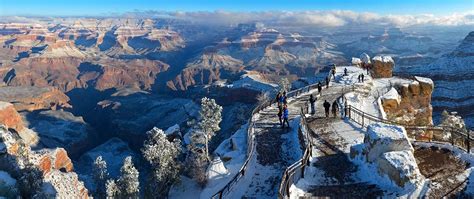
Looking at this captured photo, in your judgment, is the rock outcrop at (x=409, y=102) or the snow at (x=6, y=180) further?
the rock outcrop at (x=409, y=102)

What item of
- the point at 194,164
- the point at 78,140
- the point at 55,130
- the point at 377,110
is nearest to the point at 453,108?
the point at 377,110

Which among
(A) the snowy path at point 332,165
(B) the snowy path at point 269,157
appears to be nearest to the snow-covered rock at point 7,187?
(B) the snowy path at point 269,157

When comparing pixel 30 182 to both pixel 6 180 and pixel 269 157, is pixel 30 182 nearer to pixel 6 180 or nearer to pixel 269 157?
pixel 6 180

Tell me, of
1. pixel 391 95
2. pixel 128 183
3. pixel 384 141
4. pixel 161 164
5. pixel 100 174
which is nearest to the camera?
pixel 384 141

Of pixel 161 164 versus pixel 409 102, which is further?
pixel 409 102

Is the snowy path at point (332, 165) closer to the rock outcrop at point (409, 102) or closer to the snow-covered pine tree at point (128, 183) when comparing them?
the rock outcrop at point (409, 102)

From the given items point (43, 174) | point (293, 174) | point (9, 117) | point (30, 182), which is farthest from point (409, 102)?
point (9, 117)

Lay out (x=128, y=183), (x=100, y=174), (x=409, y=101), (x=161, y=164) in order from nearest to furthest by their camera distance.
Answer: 1. (x=128, y=183)
2. (x=161, y=164)
3. (x=100, y=174)
4. (x=409, y=101)
